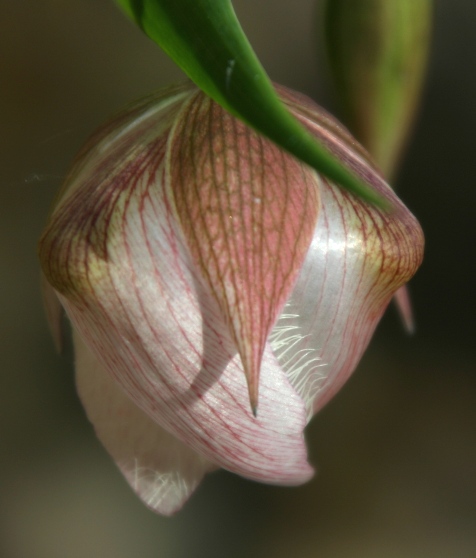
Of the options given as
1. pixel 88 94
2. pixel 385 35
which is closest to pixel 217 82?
pixel 385 35

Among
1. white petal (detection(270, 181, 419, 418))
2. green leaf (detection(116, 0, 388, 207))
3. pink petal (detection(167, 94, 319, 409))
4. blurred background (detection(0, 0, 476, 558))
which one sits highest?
green leaf (detection(116, 0, 388, 207))

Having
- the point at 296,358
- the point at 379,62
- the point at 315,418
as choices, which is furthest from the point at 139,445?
the point at 315,418

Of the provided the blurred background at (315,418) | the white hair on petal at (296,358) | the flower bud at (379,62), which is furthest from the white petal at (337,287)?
the blurred background at (315,418)

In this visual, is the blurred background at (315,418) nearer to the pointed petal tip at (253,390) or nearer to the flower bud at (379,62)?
the flower bud at (379,62)

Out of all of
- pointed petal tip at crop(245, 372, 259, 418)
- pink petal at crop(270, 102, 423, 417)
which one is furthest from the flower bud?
pointed petal tip at crop(245, 372, 259, 418)

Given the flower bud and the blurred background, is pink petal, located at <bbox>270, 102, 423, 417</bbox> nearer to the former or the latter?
the flower bud

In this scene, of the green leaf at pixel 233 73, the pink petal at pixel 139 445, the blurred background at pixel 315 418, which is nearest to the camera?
the green leaf at pixel 233 73

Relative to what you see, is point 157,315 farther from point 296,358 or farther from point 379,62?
point 379,62
